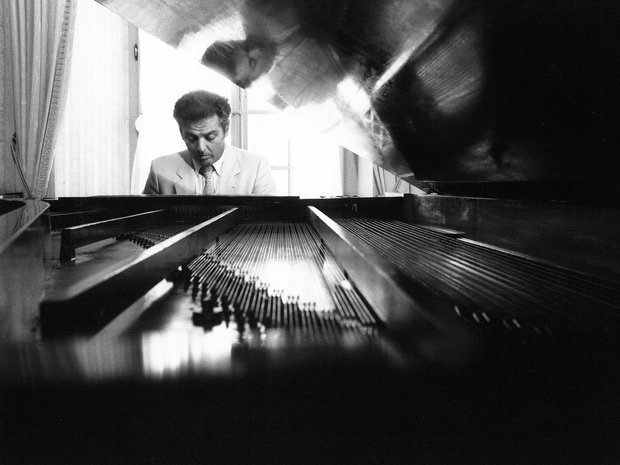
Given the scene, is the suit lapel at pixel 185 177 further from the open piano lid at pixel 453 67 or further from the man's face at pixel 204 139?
the open piano lid at pixel 453 67

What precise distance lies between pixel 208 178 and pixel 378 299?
331 centimetres

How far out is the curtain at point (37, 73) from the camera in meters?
3.54

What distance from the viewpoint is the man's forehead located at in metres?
3.38

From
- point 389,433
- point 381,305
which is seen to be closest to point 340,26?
point 381,305

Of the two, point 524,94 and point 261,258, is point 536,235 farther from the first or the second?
point 261,258

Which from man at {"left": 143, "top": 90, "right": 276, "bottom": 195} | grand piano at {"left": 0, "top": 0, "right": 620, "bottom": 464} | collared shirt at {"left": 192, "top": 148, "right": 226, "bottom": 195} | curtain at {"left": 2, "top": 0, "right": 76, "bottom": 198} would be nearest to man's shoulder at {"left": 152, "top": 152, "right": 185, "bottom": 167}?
man at {"left": 143, "top": 90, "right": 276, "bottom": 195}

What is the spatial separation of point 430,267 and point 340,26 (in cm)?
54

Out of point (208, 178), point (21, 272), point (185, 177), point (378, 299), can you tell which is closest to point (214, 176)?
point (208, 178)

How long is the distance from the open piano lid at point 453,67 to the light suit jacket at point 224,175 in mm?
2264

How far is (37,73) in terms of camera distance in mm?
3576

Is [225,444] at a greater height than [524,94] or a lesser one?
lesser

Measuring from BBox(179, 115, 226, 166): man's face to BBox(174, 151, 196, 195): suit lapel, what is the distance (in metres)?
0.12

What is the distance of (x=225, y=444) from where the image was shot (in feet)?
1.77

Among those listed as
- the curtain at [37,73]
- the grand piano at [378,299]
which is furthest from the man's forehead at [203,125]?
the grand piano at [378,299]
